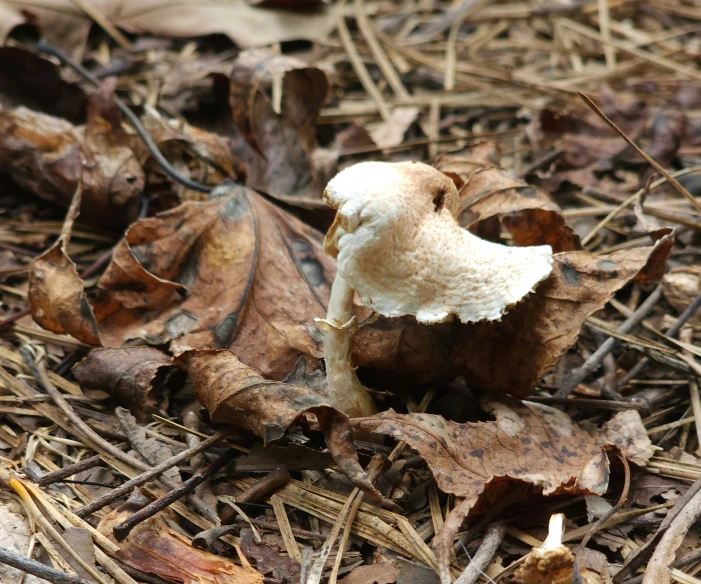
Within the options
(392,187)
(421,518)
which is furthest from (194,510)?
(392,187)

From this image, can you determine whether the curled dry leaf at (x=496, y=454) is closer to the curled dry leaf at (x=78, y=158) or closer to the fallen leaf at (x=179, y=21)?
the curled dry leaf at (x=78, y=158)

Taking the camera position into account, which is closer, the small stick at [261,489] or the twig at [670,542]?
the twig at [670,542]

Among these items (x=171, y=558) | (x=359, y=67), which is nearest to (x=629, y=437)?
(x=171, y=558)

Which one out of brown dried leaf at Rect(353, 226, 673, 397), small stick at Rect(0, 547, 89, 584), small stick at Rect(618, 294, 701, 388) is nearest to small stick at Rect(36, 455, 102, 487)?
small stick at Rect(0, 547, 89, 584)

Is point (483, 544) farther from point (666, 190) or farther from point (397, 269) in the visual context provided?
point (666, 190)

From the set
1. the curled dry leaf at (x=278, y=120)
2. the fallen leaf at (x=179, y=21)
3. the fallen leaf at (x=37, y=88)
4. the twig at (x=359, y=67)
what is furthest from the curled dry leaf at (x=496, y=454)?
the fallen leaf at (x=179, y=21)

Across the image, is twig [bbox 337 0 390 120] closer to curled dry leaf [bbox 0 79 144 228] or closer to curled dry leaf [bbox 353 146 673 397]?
curled dry leaf [bbox 0 79 144 228]

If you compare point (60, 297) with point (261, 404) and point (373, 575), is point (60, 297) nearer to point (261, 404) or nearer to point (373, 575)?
point (261, 404)
